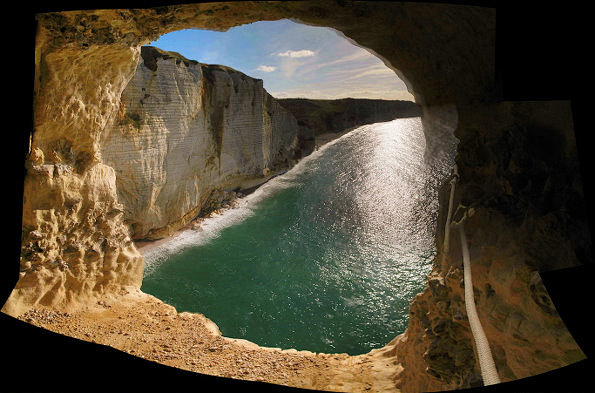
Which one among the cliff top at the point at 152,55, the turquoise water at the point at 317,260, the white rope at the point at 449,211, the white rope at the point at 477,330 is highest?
the cliff top at the point at 152,55

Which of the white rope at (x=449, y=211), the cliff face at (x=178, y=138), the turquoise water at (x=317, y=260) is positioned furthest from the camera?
the cliff face at (x=178, y=138)

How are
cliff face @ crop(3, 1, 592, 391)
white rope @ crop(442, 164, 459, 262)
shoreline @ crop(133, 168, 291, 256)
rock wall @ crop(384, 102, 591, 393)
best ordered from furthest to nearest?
1. shoreline @ crop(133, 168, 291, 256)
2. white rope @ crop(442, 164, 459, 262)
3. cliff face @ crop(3, 1, 592, 391)
4. rock wall @ crop(384, 102, 591, 393)

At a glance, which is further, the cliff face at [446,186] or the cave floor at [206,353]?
the cave floor at [206,353]

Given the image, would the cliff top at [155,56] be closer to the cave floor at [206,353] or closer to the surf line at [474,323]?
the cave floor at [206,353]

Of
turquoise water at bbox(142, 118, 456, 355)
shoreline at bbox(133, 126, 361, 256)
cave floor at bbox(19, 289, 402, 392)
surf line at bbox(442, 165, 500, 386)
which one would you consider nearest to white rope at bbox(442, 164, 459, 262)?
surf line at bbox(442, 165, 500, 386)

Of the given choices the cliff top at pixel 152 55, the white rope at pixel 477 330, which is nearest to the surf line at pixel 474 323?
the white rope at pixel 477 330

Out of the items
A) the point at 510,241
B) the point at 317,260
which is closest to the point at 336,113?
the point at 317,260

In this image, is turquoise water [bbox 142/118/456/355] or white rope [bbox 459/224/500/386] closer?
white rope [bbox 459/224/500/386]

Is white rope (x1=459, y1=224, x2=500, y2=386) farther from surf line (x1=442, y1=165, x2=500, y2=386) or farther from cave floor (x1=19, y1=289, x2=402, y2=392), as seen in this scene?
cave floor (x1=19, y1=289, x2=402, y2=392)
